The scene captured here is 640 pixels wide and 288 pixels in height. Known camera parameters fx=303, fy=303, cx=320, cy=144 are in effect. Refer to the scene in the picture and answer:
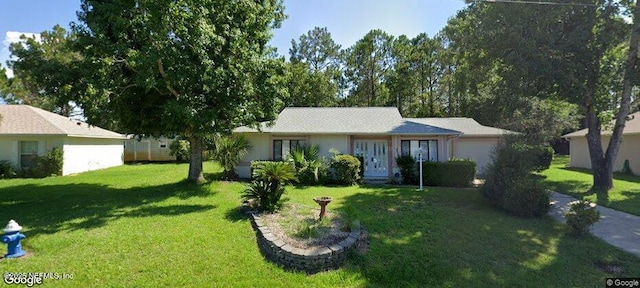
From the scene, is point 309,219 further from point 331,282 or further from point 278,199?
point 331,282

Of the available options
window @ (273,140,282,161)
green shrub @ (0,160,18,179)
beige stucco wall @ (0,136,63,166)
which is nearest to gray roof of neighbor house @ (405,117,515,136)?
window @ (273,140,282,161)

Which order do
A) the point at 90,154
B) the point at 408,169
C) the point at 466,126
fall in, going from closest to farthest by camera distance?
the point at 408,169 → the point at 90,154 → the point at 466,126

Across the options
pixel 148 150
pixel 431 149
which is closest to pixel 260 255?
pixel 431 149

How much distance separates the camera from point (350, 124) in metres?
17.4

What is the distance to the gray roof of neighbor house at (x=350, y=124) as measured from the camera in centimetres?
1606

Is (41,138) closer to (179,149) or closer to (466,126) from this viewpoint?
(179,149)

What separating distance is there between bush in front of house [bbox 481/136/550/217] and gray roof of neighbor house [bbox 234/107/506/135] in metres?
5.40

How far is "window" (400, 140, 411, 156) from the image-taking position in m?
16.6

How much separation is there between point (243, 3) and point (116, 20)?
430 centimetres

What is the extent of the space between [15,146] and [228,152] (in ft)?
45.2

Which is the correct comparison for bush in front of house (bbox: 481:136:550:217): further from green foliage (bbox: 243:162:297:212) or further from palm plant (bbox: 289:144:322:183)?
palm plant (bbox: 289:144:322:183)

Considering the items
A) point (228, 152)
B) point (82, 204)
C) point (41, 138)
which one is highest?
point (41, 138)

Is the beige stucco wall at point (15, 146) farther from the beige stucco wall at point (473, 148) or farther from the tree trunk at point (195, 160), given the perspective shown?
the beige stucco wall at point (473, 148)

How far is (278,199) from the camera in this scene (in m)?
A: 8.78
